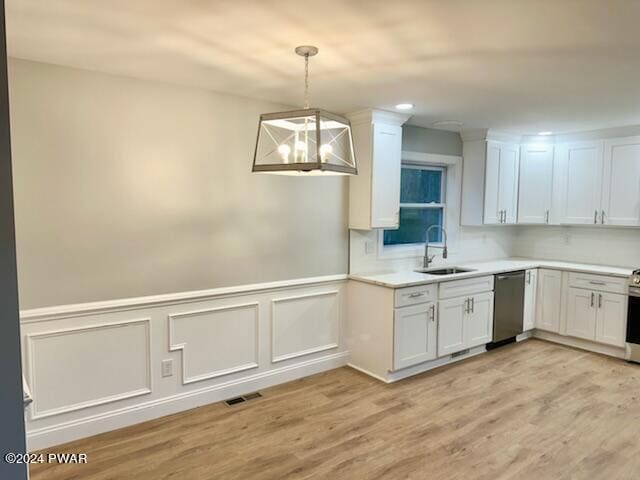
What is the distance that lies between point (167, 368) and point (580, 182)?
478 centimetres

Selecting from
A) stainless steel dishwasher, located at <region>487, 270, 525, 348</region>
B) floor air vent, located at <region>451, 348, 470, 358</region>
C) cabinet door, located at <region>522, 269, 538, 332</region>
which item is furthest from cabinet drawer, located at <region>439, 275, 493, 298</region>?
cabinet door, located at <region>522, 269, 538, 332</region>

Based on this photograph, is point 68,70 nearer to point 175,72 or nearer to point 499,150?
point 175,72

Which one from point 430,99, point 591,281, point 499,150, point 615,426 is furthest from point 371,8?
point 591,281

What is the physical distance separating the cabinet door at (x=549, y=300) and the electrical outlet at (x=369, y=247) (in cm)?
218

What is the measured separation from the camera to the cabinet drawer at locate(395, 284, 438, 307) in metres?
3.76

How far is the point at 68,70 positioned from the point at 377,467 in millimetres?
3092

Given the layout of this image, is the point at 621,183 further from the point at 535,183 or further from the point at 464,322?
the point at 464,322

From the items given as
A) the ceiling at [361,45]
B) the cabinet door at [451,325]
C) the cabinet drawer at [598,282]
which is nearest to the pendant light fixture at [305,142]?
the ceiling at [361,45]

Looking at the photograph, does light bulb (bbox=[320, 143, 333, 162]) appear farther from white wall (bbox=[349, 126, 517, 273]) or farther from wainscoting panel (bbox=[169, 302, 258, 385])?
white wall (bbox=[349, 126, 517, 273])

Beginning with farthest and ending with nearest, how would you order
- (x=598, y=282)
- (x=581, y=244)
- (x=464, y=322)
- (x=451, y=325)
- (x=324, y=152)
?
(x=581, y=244) → (x=598, y=282) → (x=464, y=322) → (x=451, y=325) → (x=324, y=152)

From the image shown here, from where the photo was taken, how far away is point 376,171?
3.94 metres

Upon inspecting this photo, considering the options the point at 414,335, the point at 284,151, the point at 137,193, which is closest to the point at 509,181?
the point at 414,335

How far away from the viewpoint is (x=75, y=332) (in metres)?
2.79

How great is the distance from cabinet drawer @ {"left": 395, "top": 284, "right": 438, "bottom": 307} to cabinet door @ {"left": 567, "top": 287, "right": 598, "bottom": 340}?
190cm
